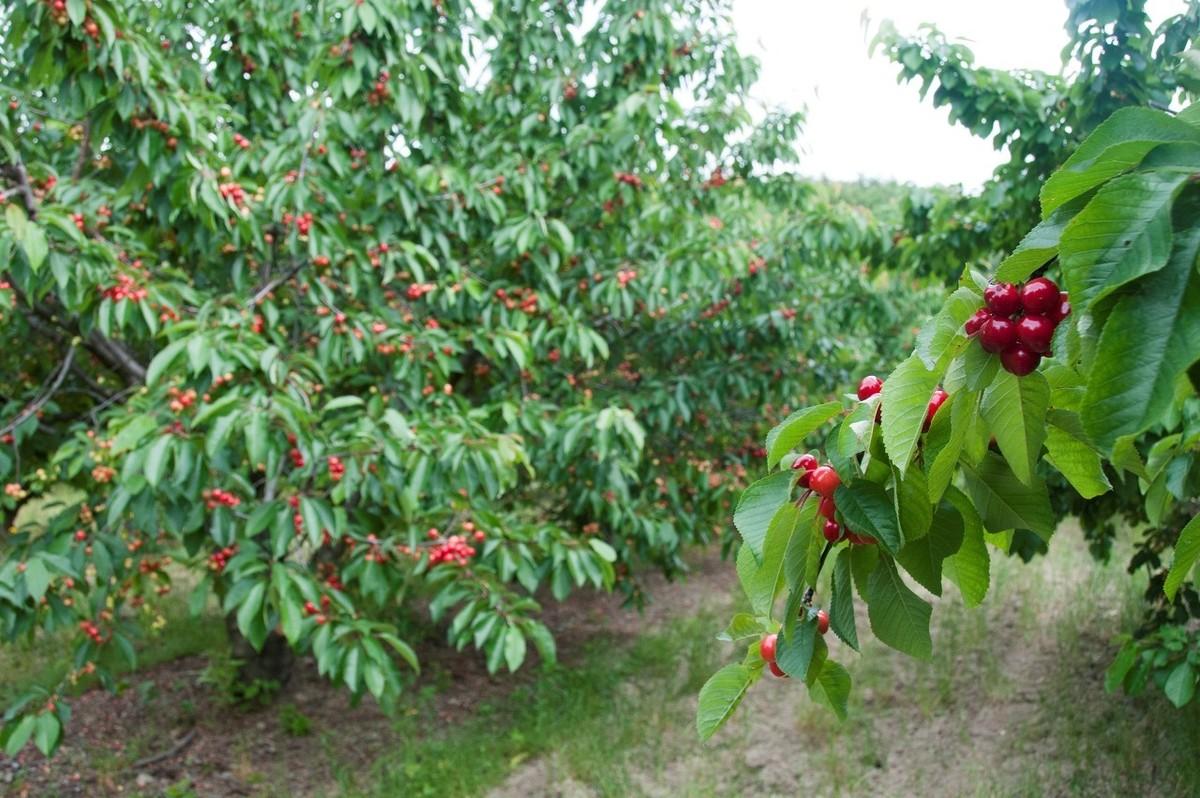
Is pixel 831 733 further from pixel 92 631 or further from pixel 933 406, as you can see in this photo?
pixel 933 406

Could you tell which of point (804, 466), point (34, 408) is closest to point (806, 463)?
point (804, 466)

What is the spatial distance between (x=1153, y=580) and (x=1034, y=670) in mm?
1713

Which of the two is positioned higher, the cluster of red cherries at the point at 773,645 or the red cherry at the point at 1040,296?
the red cherry at the point at 1040,296

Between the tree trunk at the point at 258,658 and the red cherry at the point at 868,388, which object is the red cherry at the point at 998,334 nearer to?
the red cherry at the point at 868,388

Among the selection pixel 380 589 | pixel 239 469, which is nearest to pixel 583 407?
pixel 380 589

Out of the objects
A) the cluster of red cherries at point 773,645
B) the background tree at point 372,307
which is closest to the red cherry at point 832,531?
the cluster of red cherries at point 773,645

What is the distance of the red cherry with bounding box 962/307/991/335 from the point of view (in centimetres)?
68

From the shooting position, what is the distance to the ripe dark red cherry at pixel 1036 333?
65cm

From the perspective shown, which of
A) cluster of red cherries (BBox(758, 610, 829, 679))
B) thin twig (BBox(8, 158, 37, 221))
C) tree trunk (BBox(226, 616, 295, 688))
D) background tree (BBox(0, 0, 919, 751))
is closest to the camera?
cluster of red cherries (BBox(758, 610, 829, 679))

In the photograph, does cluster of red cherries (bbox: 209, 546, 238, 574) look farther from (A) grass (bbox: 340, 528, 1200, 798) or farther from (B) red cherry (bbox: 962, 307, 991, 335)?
(B) red cherry (bbox: 962, 307, 991, 335)

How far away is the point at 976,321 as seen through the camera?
679mm

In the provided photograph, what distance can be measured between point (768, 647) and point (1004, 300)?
1.59 ft

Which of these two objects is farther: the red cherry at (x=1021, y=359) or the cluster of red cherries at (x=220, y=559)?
the cluster of red cherries at (x=220, y=559)

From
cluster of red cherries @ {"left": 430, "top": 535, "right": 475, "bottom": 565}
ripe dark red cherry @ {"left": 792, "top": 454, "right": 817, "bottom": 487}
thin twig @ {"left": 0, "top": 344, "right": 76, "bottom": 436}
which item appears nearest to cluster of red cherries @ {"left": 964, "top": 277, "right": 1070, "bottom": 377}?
ripe dark red cherry @ {"left": 792, "top": 454, "right": 817, "bottom": 487}
